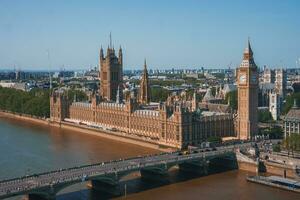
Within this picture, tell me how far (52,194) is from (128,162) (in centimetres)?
1391

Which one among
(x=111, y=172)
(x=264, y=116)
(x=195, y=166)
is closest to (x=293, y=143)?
(x=195, y=166)

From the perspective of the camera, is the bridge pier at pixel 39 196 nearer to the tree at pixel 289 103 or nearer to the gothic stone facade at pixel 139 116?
the gothic stone facade at pixel 139 116

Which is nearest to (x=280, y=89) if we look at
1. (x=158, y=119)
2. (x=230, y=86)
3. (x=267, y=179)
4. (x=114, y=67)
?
(x=230, y=86)

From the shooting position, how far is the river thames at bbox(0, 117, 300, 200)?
53656 millimetres

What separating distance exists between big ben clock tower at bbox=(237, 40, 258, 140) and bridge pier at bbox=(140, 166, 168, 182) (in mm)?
26032

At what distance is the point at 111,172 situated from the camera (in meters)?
54.2

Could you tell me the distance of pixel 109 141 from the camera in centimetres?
8750

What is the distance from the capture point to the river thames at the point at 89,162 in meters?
53.7

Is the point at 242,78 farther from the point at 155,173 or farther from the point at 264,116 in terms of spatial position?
the point at 155,173

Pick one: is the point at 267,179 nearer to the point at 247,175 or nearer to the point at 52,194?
the point at 247,175

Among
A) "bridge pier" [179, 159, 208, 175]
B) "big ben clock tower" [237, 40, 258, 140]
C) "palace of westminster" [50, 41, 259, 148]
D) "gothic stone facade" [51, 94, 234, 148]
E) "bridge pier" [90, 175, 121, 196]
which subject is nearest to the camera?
"bridge pier" [90, 175, 121, 196]

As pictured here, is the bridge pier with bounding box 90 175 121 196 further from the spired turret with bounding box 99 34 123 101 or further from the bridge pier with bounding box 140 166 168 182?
the spired turret with bounding box 99 34 123 101

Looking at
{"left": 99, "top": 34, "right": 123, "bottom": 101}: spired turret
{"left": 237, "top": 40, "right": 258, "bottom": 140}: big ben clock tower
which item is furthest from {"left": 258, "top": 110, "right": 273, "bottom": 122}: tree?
{"left": 99, "top": 34, "right": 123, "bottom": 101}: spired turret

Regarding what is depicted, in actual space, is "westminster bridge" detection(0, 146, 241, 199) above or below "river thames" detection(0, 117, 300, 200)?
above
